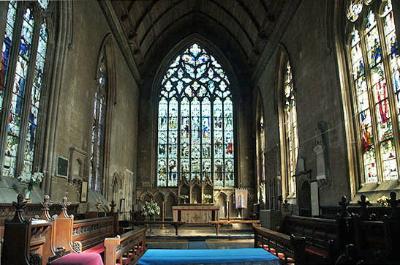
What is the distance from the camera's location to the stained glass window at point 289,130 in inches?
548

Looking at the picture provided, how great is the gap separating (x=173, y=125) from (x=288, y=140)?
26.3ft

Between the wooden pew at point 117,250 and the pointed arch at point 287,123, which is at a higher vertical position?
the pointed arch at point 287,123

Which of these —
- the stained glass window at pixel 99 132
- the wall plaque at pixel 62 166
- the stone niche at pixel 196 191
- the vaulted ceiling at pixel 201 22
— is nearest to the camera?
the wall plaque at pixel 62 166

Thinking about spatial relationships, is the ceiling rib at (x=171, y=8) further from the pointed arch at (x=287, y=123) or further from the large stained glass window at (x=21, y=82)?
the large stained glass window at (x=21, y=82)

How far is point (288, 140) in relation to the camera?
14836 millimetres

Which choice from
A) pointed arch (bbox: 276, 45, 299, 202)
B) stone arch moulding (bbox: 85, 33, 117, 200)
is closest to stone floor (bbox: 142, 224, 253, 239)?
pointed arch (bbox: 276, 45, 299, 202)

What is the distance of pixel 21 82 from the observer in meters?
8.45

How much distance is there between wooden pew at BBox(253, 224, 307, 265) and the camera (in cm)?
338

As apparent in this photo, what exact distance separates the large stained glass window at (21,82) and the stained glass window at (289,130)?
889 centimetres

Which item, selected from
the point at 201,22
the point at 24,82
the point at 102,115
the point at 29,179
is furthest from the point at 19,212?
the point at 201,22

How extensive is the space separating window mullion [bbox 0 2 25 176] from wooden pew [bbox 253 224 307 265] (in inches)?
220

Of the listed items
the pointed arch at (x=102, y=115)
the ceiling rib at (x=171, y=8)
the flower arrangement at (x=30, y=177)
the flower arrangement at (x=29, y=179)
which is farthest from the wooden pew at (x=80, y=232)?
the ceiling rib at (x=171, y=8)

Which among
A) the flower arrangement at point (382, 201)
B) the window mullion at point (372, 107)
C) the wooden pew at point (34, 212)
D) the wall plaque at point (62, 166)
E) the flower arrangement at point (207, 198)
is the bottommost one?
the wooden pew at point (34, 212)

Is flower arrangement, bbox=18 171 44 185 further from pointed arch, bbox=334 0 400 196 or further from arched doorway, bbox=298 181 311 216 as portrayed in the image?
arched doorway, bbox=298 181 311 216
